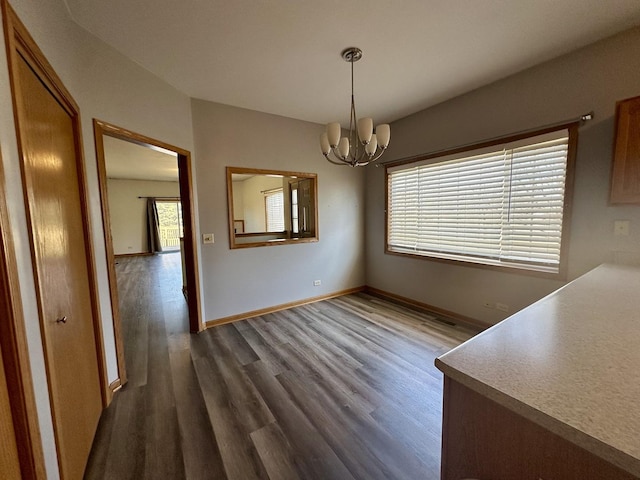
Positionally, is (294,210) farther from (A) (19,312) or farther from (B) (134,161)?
(A) (19,312)

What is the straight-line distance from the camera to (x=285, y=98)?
296 centimetres

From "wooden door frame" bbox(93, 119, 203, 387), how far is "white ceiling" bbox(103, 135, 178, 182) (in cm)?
153

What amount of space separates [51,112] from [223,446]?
2066 mm

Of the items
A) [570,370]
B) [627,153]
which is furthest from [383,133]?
[570,370]

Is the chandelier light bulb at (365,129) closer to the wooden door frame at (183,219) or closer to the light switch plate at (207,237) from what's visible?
the wooden door frame at (183,219)

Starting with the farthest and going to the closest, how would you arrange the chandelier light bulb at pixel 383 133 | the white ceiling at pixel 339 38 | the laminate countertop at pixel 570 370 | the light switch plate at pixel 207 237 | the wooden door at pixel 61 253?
the light switch plate at pixel 207 237 < the chandelier light bulb at pixel 383 133 < the white ceiling at pixel 339 38 < the wooden door at pixel 61 253 < the laminate countertop at pixel 570 370

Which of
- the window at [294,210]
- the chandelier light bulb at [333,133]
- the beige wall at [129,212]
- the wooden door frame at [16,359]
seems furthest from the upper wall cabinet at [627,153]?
the beige wall at [129,212]

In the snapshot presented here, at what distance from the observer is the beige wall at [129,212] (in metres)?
8.32

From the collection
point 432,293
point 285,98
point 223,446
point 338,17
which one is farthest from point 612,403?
point 285,98

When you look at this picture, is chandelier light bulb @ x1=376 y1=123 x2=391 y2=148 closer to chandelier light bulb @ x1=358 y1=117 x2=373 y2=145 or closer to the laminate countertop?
chandelier light bulb @ x1=358 y1=117 x2=373 y2=145

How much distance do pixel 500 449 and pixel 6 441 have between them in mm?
1363

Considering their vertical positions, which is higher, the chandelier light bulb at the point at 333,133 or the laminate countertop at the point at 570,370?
the chandelier light bulb at the point at 333,133

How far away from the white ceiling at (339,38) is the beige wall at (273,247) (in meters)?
0.52

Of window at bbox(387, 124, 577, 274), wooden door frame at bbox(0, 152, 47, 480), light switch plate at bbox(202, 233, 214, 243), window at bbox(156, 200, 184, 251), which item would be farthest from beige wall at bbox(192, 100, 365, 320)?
window at bbox(156, 200, 184, 251)
